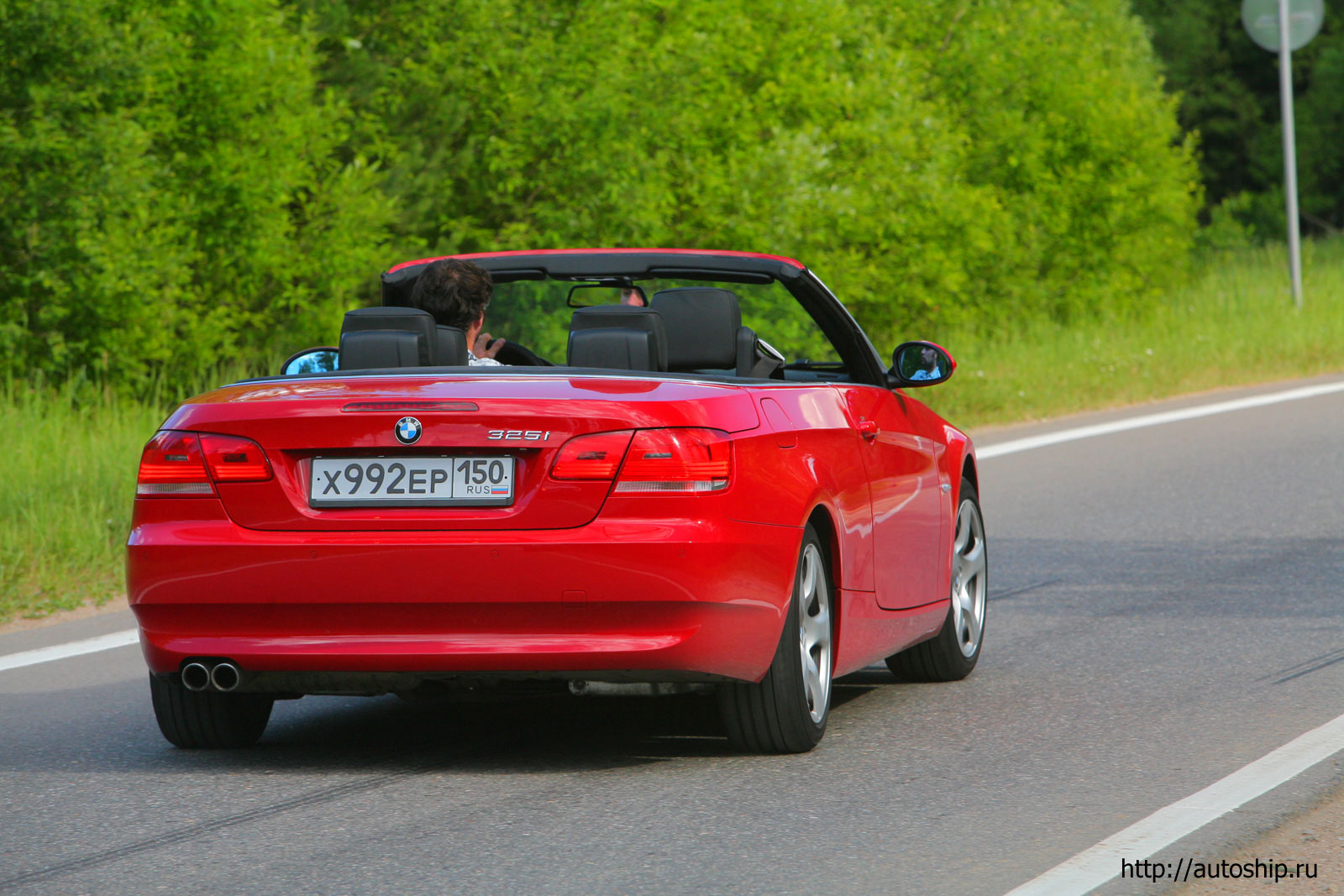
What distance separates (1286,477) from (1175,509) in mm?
1550

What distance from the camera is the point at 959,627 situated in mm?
7715

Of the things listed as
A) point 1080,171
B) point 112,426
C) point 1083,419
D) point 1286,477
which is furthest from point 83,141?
point 1080,171

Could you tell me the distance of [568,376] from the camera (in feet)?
19.6

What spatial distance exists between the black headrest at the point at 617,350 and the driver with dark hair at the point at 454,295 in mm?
741

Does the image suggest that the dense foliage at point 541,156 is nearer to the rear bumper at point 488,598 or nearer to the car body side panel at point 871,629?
the car body side panel at point 871,629

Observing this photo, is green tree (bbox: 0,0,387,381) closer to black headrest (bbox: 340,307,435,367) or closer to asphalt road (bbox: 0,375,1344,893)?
asphalt road (bbox: 0,375,1344,893)

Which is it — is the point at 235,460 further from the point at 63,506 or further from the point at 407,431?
the point at 63,506

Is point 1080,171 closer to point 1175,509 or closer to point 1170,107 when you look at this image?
point 1170,107

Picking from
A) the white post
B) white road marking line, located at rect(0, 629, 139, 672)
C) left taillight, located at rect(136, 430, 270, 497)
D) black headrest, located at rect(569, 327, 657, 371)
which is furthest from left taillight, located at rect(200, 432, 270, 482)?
the white post

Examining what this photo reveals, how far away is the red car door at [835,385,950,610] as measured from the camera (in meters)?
6.76

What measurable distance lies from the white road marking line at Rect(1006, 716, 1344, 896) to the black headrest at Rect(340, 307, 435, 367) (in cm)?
255

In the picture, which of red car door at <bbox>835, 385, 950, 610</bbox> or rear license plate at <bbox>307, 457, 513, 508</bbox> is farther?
red car door at <bbox>835, 385, 950, 610</bbox>

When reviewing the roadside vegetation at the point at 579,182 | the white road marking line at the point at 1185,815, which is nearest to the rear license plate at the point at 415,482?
the white road marking line at the point at 1185,815

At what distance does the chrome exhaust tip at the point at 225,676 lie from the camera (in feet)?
19.2
